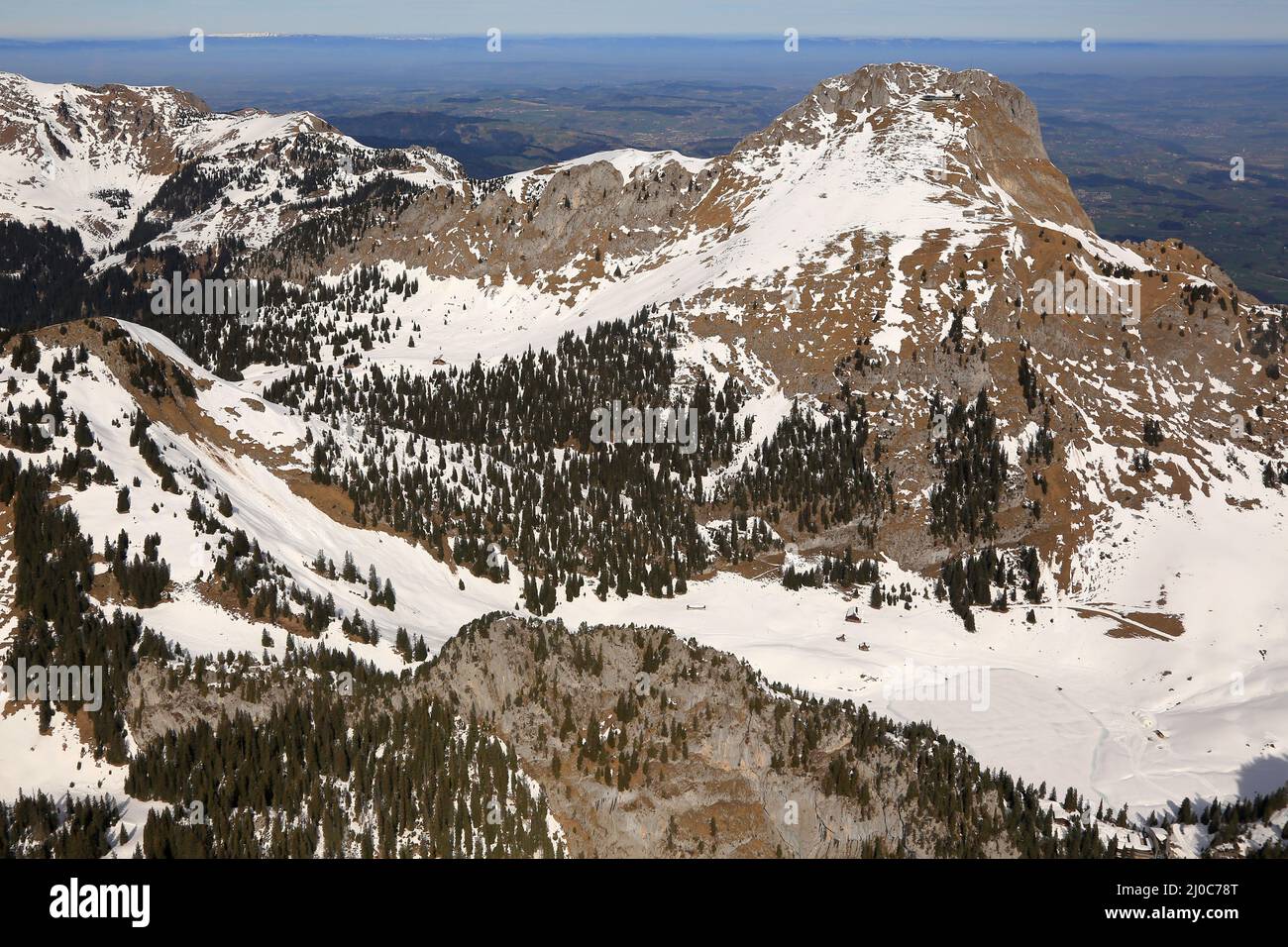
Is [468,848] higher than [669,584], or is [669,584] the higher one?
[468,848]

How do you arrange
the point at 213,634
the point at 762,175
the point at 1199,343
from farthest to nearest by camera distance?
the point at 762,175
the point at 1199,343
the point at 213,634

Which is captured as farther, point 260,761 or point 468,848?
point 260,761

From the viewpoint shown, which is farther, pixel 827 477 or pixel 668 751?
pixel 827 477

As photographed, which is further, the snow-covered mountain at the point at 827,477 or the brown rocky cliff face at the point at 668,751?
the snow-covered mountain at the point at 827,477

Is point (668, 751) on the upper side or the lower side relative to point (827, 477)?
upper

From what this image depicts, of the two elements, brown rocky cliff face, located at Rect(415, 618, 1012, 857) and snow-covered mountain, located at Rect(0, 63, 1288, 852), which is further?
snow-covered mountain, located at Rect(0, 63, 1288, 852)

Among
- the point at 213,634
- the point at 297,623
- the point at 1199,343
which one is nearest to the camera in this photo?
the point at 213,634

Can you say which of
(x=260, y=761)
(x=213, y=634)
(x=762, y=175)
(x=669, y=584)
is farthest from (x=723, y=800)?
(x=762, y=175)
